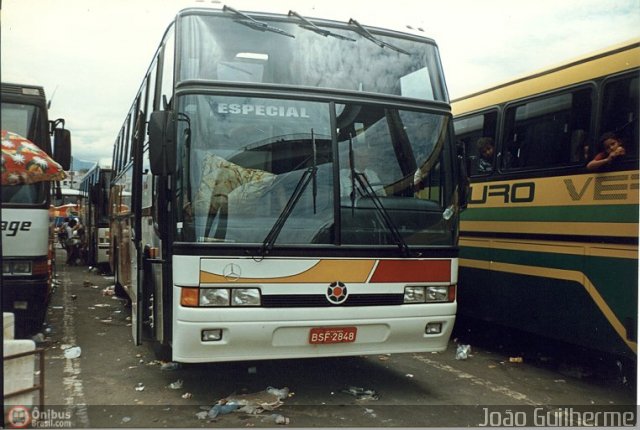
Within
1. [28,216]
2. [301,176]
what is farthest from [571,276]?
[28,216]

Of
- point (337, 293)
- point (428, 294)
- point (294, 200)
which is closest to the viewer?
point (294, 200)

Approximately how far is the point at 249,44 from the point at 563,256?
3.72 meters

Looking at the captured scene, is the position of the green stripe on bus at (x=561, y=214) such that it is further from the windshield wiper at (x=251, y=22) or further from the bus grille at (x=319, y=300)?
the windshield wiper at (x=251, y=22)

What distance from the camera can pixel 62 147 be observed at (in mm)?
7191

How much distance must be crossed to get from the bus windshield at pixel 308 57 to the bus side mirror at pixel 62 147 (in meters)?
2.48

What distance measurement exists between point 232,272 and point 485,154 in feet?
13.2

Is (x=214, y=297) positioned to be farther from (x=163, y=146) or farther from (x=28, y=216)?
(x=28, y=216)

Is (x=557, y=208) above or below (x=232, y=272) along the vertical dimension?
above

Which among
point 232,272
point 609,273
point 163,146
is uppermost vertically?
point 163,146

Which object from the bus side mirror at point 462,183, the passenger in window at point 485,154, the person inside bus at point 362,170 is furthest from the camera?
the passenger in window at point 485,154

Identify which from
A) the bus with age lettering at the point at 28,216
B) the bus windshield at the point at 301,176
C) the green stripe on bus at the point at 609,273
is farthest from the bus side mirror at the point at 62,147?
the green stripe on bus at the point at 609,273

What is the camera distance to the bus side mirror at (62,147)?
7.18m

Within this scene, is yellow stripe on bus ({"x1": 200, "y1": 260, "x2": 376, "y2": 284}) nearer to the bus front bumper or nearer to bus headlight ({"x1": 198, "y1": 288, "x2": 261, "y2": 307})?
bus headlight ({"x1": 198, "y1": 288, "x2": 261, "y2": 307})

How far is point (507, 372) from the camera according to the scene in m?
7.14
